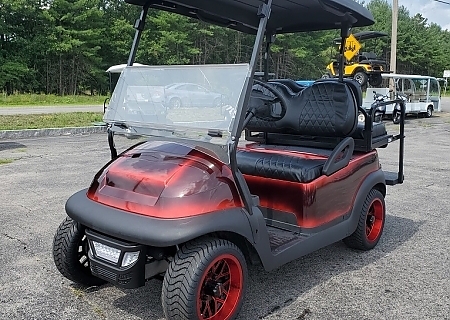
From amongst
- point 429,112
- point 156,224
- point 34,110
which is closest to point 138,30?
point 156,224

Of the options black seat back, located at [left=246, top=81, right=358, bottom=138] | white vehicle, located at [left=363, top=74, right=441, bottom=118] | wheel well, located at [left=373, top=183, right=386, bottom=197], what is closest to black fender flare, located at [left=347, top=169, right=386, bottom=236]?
wheel well, located at [left=373, top=183, right=386, bottom=197]

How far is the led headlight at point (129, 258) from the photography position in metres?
2.41

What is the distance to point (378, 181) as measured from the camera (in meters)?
3.85

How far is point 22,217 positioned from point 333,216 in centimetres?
292

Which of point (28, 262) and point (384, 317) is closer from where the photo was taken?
point (384, 317)

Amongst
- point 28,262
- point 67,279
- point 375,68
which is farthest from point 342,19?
point 375,68

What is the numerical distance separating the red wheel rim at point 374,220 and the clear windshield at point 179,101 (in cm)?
184

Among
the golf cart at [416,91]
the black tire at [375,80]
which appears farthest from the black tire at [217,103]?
the golf cart at [416,91]

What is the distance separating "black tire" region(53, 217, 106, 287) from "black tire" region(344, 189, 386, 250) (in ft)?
6.48

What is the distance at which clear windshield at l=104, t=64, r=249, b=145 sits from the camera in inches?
103

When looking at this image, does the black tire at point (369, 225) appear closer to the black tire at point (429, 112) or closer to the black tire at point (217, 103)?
the black tire at point (217, 103)

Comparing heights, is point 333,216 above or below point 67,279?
above

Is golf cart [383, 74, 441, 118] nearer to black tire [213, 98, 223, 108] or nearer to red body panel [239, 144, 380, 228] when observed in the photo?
red body panel [239, 144, 380, 228]

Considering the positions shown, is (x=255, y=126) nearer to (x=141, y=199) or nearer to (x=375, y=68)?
(x=141, y=199)
